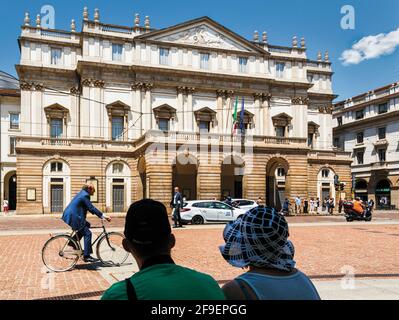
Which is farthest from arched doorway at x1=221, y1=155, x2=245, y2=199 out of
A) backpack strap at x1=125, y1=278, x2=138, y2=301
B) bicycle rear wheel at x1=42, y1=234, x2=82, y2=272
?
backpack strap at x1=125, y1=278, x2=138, y2=301

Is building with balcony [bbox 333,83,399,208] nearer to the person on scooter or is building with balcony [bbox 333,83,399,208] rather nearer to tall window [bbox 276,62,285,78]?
tall window [bbox 276,62,285,78]

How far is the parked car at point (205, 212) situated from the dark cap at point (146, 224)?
67.8 feet

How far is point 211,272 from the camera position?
8.51 meters

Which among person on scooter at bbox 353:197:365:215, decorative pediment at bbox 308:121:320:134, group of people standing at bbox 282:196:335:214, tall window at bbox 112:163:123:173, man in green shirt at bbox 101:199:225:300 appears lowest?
group of people standing at bbox 282:196:335:214

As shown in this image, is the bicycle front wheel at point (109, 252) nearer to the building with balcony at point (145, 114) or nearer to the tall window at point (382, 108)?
the building with balcony at point (145, 114)

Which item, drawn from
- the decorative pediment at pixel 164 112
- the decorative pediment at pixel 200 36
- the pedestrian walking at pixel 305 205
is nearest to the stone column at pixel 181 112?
the decorative pediment at pixel 164 112

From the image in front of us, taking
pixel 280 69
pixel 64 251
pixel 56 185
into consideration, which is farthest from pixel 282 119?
pixel 64 251

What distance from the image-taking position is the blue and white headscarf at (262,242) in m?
2.53

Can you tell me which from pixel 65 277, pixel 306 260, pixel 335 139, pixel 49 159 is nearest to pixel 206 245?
pixel 306 260

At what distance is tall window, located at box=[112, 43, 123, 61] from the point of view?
127ft

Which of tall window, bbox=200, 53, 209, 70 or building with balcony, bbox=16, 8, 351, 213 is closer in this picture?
building with balcony, bbox=16, 8, 351, 213

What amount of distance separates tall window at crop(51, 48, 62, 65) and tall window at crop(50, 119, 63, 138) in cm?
551

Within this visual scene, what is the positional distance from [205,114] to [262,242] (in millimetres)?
38806
